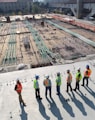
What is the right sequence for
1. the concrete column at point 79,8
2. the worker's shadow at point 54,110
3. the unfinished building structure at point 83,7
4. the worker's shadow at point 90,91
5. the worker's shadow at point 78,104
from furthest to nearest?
the concrete column at point 79,8
the unfinished building structure at point 83,7
the worker's shadow at point 90,91
the worker's shadow at point 78,104
the worker's shadow at point 54,110

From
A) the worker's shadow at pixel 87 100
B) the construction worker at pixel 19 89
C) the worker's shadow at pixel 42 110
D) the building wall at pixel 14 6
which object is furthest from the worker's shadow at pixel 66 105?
the building wall at pixel 14 6

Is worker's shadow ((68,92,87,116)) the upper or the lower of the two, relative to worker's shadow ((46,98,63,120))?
upper

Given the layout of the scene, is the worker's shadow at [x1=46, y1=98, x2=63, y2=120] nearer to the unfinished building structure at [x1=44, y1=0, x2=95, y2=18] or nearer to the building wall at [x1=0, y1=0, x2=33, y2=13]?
the unfinished building structure at [x1=44, y1=0, x2=95, y2=18]

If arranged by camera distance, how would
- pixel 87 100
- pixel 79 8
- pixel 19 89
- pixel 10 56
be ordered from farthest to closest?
pixel 79 8 → pixel 10 56 → pixel 87 100 → pixel 19 89

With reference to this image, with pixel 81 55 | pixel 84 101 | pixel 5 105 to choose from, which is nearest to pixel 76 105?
pixel 84 101

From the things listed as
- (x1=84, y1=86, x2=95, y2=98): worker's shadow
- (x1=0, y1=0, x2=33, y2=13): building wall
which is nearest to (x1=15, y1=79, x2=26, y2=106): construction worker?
(x1=84, y1=86, x2=95, y2=98): worker's shadow

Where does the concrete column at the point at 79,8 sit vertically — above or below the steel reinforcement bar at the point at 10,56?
above

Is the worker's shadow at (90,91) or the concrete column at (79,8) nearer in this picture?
the worker's shadow at (90,91)

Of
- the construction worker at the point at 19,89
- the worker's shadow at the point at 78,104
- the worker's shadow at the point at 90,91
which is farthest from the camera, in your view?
the worker's shadow at the point at 90,91

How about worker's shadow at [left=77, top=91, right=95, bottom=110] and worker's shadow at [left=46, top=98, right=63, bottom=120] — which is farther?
worker's shadow at [left=77, top=91, right=95, bottom=110]

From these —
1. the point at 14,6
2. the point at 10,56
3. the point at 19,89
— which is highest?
the point at 14,6

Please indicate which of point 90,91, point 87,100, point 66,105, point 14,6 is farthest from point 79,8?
point 14,6

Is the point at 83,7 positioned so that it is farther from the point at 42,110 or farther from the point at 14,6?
the point at 14,6

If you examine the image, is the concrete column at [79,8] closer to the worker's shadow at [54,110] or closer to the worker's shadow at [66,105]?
the worker's shadow at [66,105]
